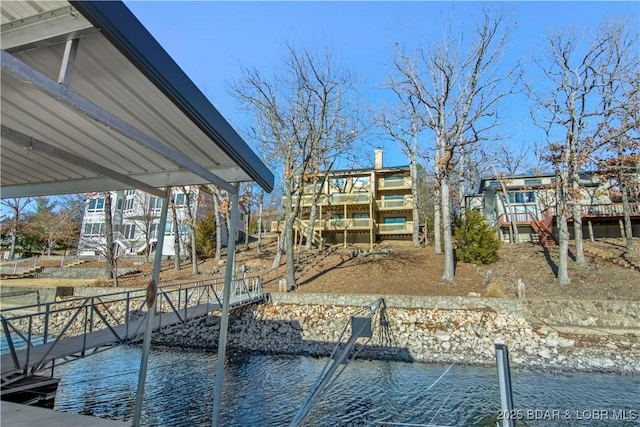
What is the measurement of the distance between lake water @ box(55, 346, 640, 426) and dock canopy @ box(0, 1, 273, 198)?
16.3ft

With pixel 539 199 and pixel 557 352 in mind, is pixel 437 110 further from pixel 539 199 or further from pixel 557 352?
pixel 539 199

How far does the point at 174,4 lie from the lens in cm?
476

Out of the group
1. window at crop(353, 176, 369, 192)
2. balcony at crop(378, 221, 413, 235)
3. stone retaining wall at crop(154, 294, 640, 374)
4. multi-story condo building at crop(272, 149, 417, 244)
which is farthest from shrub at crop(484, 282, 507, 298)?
window at crop(353, 176, 369, 192)

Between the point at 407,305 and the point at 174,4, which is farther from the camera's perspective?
the point at 407,305

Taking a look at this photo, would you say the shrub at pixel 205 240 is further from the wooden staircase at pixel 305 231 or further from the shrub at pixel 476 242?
the shrub at pixel 476 242

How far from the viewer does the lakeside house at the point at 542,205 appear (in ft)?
71.4

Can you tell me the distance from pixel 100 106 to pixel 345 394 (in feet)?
25.2

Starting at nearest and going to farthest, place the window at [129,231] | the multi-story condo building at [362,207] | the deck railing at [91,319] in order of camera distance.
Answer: the deck railing at [91,319], the multi-story condo building at [362,207], the window at [129,231]

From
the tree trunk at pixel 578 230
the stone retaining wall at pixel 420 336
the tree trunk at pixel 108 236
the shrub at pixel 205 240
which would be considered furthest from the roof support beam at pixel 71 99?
the shrub at pixel 205 240

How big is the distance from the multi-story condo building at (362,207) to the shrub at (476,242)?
7030 millimetres

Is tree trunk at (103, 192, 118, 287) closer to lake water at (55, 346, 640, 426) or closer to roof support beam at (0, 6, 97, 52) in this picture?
lake water at (55, 346, 640, 426)

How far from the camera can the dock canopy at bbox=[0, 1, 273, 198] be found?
213 cm

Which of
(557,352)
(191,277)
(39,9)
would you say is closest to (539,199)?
(557,352)

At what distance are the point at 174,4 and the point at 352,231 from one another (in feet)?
75.9
